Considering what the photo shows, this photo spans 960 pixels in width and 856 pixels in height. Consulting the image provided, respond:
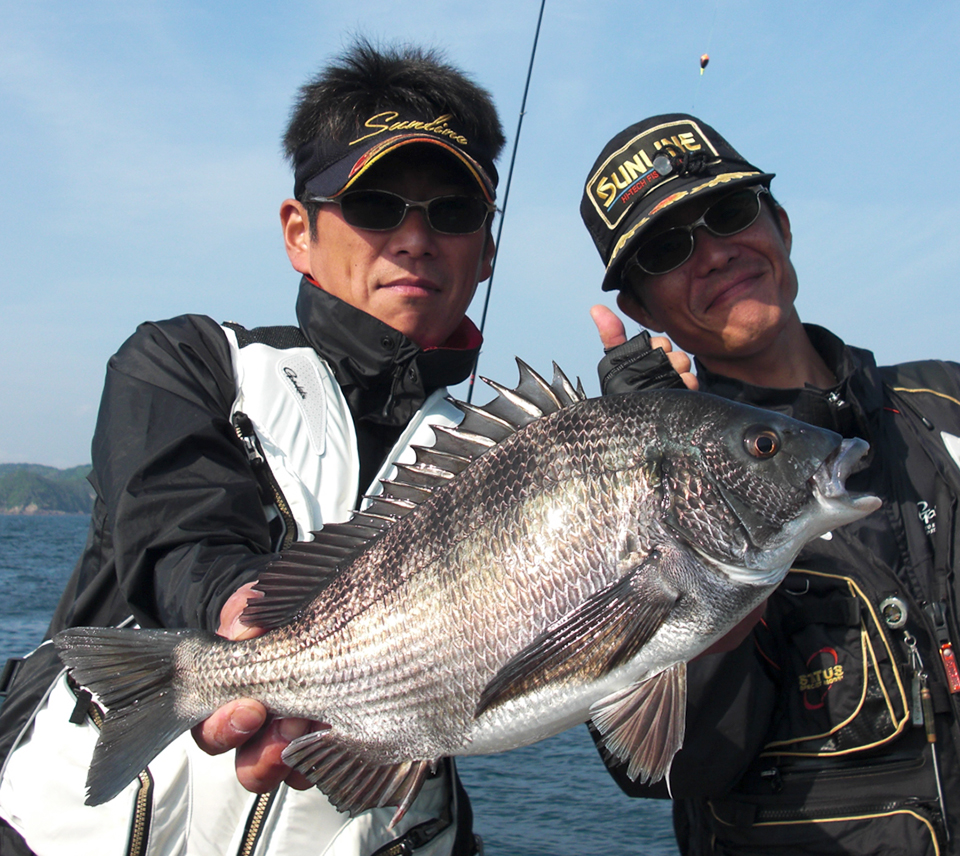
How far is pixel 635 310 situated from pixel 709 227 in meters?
0.54

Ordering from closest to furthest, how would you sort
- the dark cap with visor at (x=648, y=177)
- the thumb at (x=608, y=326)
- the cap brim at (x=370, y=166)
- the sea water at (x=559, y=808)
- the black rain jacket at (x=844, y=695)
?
the black rain jacket at (x=844, y=695), the cap brim at (x=370, y=166), the thumb at (x=608, y=326), the dark cap with visor at (x=648, y=177), the sea water at (x=559, y=808)

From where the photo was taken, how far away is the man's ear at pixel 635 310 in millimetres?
3615

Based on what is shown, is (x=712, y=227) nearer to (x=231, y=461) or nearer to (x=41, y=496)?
(x=231, y=461)

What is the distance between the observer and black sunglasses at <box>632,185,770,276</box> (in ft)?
10.8

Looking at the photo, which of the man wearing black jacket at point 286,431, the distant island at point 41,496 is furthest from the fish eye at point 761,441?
the distant island at point 41,496

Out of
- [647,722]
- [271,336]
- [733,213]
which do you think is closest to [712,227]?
[733,213]

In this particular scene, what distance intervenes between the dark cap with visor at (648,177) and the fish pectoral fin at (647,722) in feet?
6.35

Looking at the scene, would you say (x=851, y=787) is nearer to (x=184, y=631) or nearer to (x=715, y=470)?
(x=715, y=470)

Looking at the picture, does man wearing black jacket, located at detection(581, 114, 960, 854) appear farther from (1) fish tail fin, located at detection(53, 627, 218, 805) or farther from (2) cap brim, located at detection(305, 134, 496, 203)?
(1) fish tail fin, located at detection(53, 627, 218, 805)

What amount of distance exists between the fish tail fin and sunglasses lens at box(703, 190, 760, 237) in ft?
8.09

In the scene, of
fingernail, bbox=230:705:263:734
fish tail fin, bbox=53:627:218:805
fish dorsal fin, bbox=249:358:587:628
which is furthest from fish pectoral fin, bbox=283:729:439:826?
fish dorsal fin, bbox=249:358:587:628

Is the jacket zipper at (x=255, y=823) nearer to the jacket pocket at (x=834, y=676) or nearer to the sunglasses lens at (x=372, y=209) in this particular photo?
the jacket pocket at (x=834, y=676)

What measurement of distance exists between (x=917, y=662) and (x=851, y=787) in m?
0.47

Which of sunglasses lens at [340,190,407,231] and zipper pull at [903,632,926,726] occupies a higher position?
sunglasses lens at [340,190,407,231]
